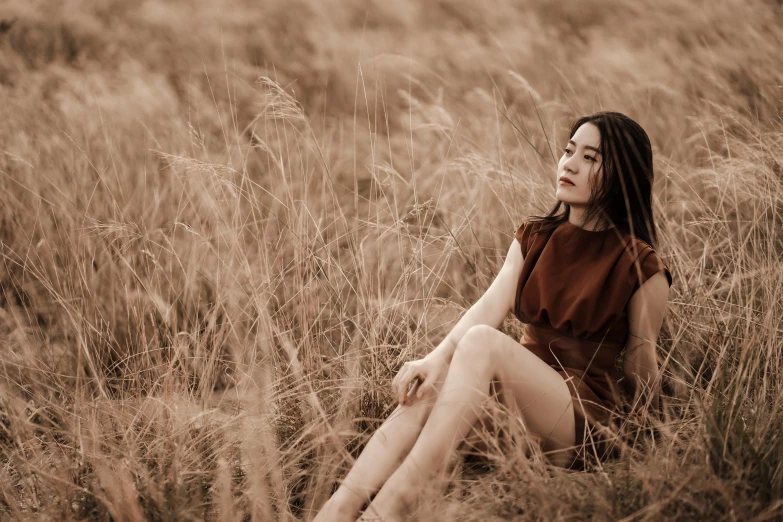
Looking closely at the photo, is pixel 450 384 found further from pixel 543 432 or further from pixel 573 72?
pixel 573 72

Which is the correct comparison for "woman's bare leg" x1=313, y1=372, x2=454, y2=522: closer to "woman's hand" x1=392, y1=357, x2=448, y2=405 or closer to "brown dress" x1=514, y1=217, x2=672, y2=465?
"woman's hand" x1=392, y1=357, x2=448, y2=405

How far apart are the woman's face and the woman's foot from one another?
1.00 meters

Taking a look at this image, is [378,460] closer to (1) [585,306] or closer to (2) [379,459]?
(2) [379,459]

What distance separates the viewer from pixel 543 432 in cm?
181

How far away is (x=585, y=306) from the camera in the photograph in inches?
72.9

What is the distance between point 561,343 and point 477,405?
38cm

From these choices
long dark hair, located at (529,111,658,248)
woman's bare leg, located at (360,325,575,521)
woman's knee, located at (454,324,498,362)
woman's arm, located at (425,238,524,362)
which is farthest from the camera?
woman's arm, located at (425,238,524,362)

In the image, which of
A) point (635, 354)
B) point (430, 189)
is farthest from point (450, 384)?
point (430, 189)

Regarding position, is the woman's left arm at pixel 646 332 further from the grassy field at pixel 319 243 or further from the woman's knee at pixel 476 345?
the woman's knee at pixel 476 345

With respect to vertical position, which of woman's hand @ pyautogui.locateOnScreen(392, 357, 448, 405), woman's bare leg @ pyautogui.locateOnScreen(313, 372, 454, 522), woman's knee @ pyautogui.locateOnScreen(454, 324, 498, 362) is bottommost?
woman's bare leg @ pyautogui.locateOnScreen(313, 372, 454, 522)

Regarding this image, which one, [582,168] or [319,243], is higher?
[582,168]

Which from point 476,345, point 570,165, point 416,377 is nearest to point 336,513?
point 416,377

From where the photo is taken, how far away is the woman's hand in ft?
5.78

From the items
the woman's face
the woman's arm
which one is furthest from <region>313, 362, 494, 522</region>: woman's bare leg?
the woman's face
